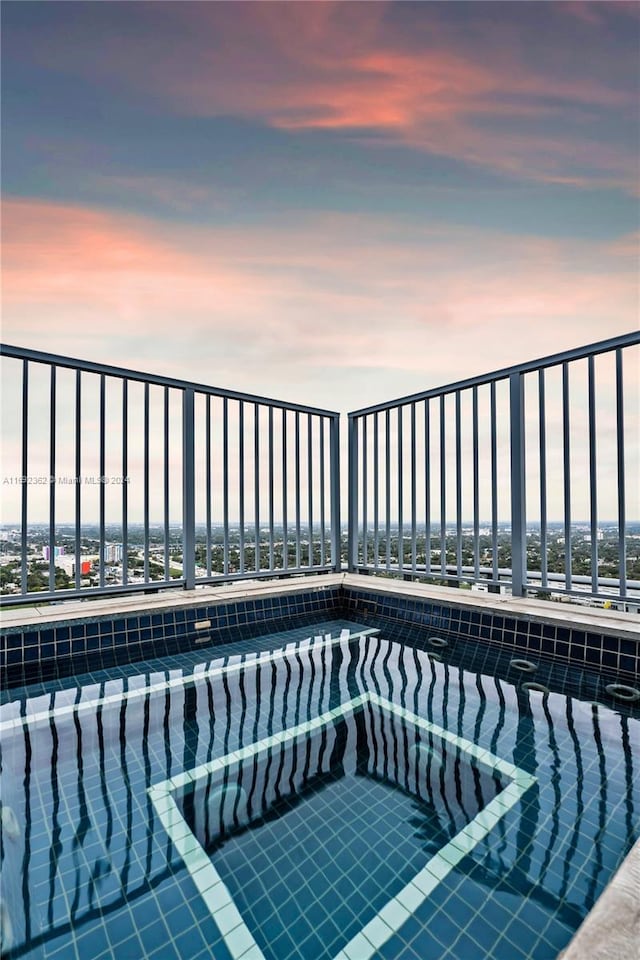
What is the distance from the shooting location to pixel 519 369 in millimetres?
3428

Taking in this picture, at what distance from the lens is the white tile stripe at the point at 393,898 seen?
0.92m

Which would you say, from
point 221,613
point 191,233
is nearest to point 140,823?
point 221,613

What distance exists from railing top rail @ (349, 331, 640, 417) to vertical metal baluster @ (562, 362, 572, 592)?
0.32ft

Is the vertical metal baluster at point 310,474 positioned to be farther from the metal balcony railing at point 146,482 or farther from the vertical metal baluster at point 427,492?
the vertical metal baluster at point 427,492

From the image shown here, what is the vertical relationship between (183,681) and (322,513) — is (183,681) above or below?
below

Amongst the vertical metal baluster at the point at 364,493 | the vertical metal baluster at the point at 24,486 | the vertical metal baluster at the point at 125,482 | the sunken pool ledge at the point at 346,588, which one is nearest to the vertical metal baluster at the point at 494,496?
the sunken pool ledge at the point at 346,588

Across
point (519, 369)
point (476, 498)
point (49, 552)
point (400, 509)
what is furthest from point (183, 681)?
point (519, 369)

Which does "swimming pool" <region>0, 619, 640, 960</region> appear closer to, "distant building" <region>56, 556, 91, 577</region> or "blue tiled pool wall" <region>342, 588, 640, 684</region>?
"blue tiled pool wall" <region>342, 588, 640, 684</region>

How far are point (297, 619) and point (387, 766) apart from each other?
7.54 ft

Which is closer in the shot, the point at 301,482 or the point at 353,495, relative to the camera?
the point at 301,482

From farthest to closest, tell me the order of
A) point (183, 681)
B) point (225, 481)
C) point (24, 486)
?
point (225, 481)
point (24, 486)
point (183, 681)

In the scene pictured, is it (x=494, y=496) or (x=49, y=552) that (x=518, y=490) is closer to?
(x=494, y=496)

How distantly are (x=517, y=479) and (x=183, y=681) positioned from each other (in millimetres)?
2920

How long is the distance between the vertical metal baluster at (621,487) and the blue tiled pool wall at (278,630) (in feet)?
1.63
